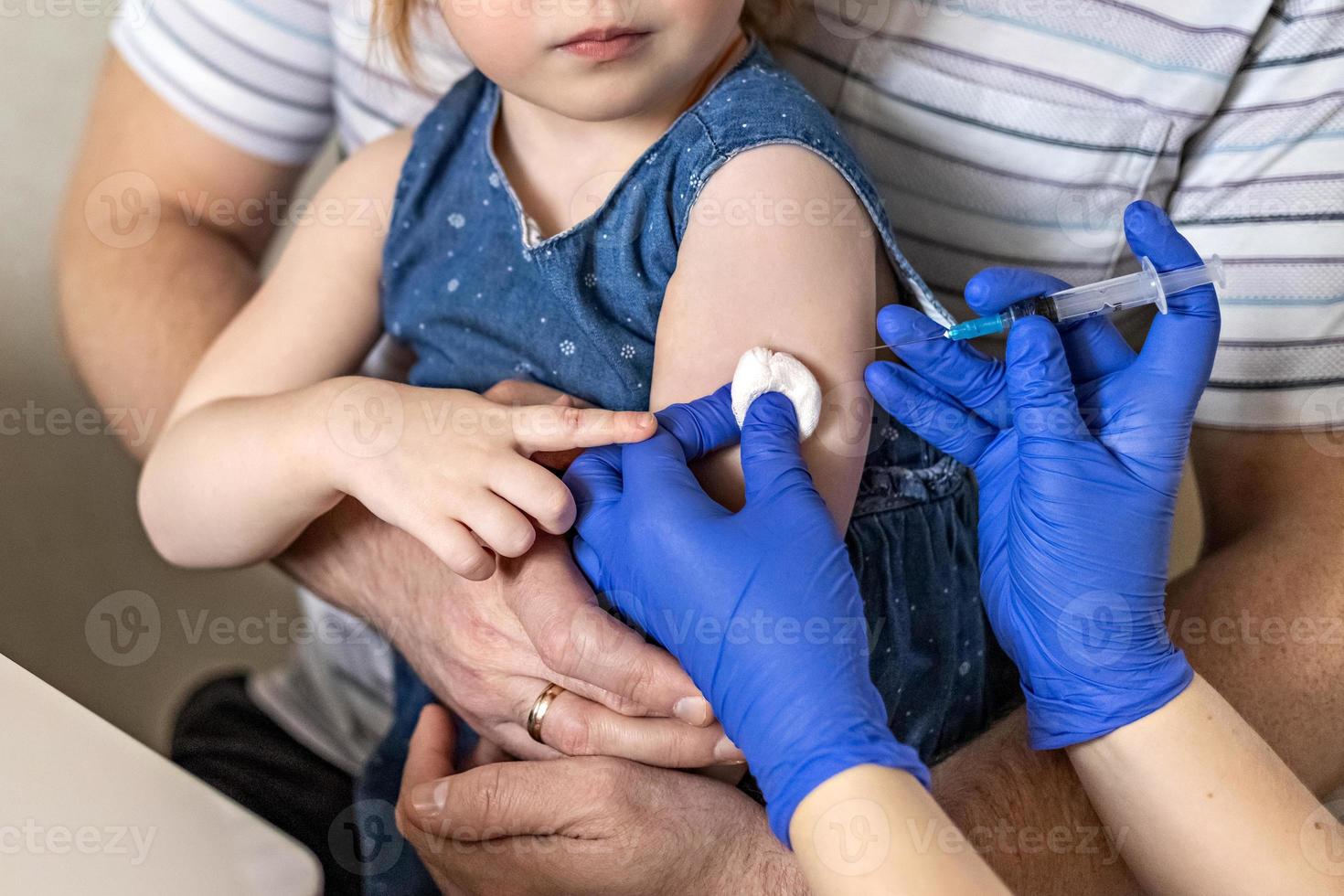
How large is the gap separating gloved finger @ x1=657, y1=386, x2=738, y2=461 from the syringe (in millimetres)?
153

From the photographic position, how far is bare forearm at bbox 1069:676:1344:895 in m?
0.83

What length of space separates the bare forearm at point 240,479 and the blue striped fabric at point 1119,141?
48 cm

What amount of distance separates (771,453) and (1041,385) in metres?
0.24

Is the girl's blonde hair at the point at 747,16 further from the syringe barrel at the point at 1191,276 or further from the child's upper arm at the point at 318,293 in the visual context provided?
the syringe barrel at the point at 1191,276

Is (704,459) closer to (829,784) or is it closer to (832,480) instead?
(832,480)

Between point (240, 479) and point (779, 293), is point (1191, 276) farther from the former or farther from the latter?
point (240, 479)

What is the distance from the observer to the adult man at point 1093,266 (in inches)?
36.9

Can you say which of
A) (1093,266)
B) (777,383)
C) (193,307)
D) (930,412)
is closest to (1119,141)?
(1093,266)

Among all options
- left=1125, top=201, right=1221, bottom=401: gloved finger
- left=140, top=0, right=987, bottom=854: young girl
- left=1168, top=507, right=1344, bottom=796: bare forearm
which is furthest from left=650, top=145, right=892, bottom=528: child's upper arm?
left=1168, top=507, right=1344, bottom=796: bare forearm

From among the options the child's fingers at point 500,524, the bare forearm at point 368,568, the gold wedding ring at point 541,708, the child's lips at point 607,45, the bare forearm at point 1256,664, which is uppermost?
the child's lips at point 607,45

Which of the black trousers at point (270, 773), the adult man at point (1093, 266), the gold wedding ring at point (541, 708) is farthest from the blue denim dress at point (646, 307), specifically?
the black trousers at point (270, 773)

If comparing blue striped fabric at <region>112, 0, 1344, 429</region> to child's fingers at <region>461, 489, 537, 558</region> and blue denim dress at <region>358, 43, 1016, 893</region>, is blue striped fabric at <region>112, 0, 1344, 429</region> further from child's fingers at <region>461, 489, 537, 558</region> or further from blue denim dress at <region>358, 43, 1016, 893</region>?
child's fingers at <region>461, 489, 537, 558</region>

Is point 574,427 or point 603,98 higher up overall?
point 603,98

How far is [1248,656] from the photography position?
3.50 feet
